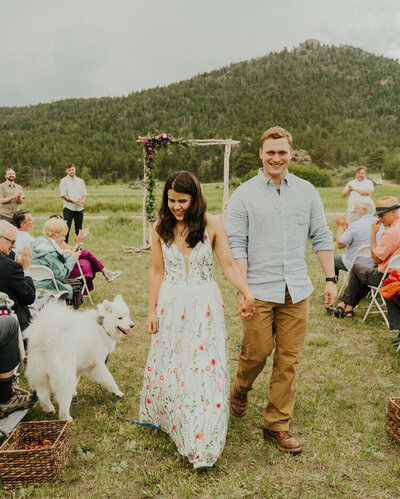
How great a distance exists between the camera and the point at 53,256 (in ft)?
18.0

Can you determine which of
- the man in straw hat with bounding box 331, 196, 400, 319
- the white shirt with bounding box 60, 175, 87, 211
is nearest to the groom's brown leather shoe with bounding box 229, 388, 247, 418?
the man in straw hat with bounding box 331, 196, 400, 319

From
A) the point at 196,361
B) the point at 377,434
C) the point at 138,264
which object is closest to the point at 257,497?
the point at 196,361

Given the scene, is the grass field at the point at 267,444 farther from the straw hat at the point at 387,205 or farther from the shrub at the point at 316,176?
the shrub at the point at 316,176

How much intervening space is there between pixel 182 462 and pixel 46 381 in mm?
1347

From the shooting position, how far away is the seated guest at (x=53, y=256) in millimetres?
5430

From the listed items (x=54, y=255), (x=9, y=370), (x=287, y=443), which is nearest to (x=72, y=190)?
(x=54, y=255)

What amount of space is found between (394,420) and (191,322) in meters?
1.93

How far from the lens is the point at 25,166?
177 ft

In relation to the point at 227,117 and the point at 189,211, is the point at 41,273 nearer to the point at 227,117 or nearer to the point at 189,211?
the point at 189,211

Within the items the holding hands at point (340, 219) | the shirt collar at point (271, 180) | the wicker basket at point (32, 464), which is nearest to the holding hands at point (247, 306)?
the shirt collar at point (271, 180)

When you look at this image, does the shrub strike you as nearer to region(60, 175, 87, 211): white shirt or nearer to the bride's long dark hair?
region(60, 175, 87, 211): white shirt

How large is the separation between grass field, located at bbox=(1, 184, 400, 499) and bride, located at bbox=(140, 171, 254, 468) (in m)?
0.23

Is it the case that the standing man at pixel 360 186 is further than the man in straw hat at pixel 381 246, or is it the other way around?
the standing man at pixel 360 186

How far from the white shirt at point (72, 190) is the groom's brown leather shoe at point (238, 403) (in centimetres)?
864
